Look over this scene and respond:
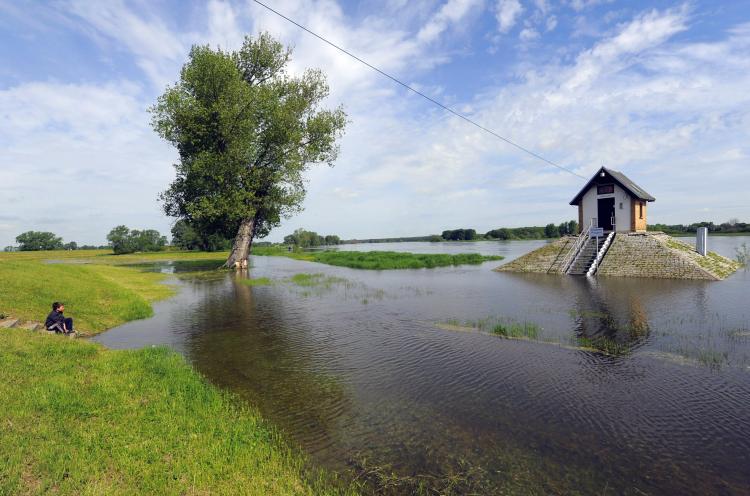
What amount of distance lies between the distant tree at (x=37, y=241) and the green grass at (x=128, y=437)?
180m

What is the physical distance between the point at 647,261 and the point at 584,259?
5.45 metres

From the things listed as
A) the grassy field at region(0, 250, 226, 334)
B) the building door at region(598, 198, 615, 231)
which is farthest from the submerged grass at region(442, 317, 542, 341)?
the building door at region(598, 198, 615, 231)

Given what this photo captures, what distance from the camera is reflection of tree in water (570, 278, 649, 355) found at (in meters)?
14.2

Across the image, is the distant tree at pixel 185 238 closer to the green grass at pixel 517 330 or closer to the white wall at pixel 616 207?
the white wall at pixel 616 207

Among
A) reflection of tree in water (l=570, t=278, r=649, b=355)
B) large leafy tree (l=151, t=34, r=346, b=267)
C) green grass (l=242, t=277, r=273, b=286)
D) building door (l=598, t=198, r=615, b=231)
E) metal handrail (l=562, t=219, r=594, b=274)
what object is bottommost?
reflection of tree in water (l=570, t=278, r=649, b=355)

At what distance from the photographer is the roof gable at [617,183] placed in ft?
120

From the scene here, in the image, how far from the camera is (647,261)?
1300 inches

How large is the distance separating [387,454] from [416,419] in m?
1.61

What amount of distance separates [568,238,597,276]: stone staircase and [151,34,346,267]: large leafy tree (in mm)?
33571

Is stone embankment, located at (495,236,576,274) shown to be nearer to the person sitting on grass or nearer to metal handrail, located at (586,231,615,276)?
metal handrail, located at (586,231,615,276)

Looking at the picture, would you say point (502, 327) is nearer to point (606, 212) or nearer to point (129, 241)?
point (606, 212)

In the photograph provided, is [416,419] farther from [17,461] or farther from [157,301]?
[157,301]

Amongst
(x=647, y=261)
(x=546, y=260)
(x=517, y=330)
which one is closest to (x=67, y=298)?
(x=517, y=330)

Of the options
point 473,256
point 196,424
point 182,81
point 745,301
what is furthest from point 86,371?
point 473,256
